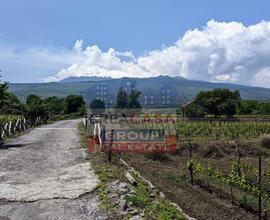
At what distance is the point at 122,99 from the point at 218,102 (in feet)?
71.6

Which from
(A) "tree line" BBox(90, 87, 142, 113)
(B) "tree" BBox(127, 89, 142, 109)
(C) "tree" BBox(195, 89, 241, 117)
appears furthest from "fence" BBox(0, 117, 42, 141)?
(C) "tree" BBox(195, 89, 241, 117)

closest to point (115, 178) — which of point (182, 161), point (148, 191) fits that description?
point (148, 191)

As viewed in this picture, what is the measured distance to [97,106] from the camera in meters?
58.8

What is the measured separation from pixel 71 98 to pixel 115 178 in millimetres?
99868

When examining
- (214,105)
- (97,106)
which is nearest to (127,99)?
(97,106)

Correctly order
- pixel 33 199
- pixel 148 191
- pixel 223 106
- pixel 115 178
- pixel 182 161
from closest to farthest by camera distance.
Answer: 1. pixel 33 199
2. pixel 148 191
3. pixel 115 178
4. pixel 182 161
5. pixel 223 106

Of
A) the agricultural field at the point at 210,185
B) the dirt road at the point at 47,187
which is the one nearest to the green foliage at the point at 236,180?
the agricultural field at the point at 210,185

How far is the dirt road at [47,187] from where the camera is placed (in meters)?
9.30

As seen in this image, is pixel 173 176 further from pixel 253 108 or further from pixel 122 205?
pixel 253 108

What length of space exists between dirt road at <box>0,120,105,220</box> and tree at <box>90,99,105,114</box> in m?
36.8

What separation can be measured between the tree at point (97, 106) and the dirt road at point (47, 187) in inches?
1450

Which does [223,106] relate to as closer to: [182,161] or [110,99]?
[110,99]

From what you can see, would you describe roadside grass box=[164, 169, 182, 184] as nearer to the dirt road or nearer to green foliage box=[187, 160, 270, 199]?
green foliage box=[187, 160, 270, 199]

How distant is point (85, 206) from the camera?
9.69 m
